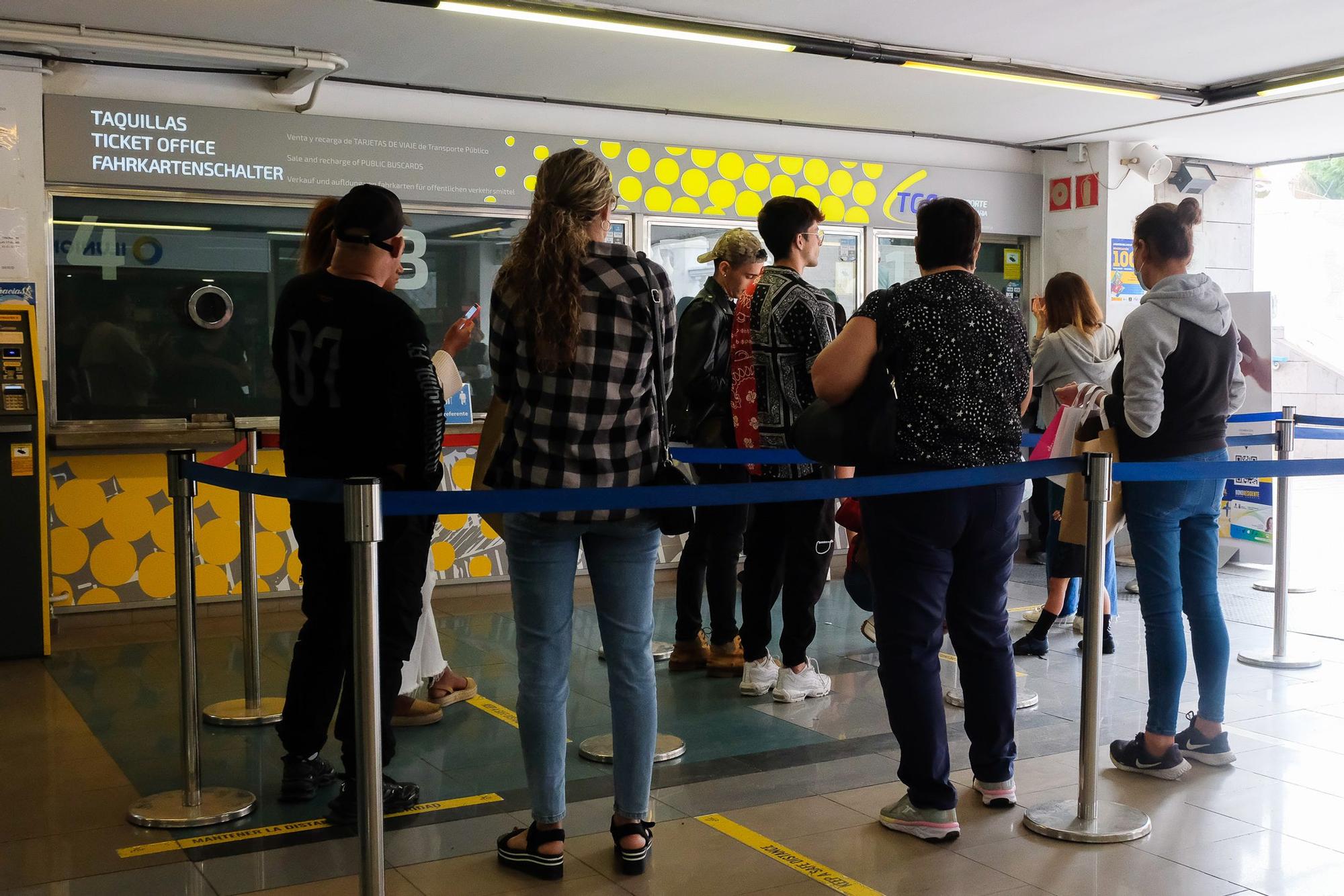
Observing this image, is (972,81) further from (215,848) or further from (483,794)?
(215,848)

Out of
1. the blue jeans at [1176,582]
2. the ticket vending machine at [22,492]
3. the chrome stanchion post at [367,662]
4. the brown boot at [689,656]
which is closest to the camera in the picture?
the chrome stanchion post at [367,662]

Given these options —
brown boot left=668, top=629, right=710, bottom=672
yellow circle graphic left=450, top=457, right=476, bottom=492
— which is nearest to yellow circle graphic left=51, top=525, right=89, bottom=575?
yellow circle graphic left=450, top=457, right=476, bottom=492

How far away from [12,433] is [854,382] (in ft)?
13.5

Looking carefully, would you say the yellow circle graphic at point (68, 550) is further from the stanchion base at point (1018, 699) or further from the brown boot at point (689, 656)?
the stanchion base at point (1018, 699)

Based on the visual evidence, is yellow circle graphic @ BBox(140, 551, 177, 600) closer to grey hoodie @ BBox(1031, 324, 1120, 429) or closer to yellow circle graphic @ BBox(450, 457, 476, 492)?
yellow circle graphic @ BBox(450, 457, 476, 492)

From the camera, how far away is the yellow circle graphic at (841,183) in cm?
800

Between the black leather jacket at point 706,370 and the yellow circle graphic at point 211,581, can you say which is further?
the yellow circle graphic at point 211,581

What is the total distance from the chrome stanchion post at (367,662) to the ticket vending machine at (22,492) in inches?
147

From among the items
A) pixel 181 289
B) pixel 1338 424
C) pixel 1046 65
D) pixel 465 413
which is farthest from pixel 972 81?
pixel 181 289

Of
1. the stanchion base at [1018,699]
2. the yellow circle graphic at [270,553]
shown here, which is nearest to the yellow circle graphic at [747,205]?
the yellow circle graphic at [270,553]

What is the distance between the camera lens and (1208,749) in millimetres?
3826

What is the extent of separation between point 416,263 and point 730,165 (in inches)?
80.1

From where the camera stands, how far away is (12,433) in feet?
18.0

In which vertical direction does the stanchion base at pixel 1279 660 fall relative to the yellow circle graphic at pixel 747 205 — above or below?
below
